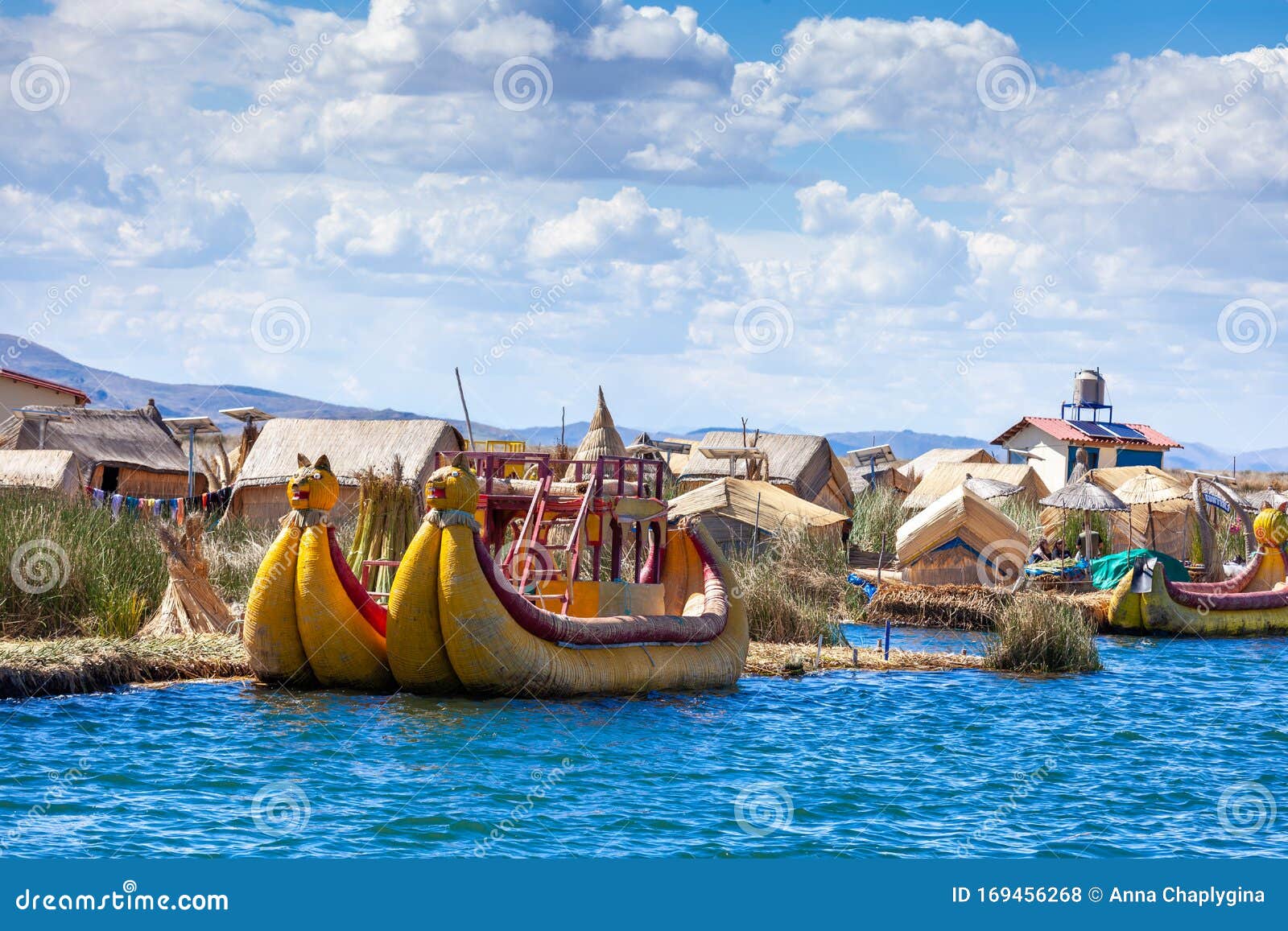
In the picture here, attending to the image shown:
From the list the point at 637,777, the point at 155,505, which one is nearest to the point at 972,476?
the point at 155,505

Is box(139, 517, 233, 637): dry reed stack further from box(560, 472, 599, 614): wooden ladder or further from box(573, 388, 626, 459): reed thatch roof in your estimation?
box(573, 388, 626, 459): reed thatch roof

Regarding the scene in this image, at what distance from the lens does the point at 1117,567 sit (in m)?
29.4

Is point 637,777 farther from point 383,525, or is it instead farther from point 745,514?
point 745,514

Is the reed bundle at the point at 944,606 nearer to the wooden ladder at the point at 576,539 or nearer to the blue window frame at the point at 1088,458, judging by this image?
the wooden ladder at the point at 576,539

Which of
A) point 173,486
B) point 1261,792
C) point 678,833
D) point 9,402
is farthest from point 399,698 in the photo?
point 9,402

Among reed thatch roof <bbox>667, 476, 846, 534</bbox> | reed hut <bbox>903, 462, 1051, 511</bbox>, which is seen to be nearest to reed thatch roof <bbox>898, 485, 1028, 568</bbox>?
reed thatch roof <bbox>667, 476, 846, 534</bbox>

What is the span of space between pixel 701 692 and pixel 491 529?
309cm

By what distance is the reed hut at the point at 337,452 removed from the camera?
30438mm

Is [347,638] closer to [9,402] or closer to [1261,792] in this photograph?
[1261,792]

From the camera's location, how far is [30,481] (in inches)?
1095

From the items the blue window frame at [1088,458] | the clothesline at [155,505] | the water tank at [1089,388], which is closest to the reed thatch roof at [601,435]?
the clothesline at [155,505]

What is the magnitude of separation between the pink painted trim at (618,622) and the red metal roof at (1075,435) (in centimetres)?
3601

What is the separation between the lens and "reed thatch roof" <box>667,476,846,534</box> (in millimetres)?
30547

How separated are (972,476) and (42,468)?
86.6 feet
